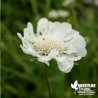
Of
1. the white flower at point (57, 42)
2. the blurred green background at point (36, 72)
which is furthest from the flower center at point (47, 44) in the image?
the blurred green background at point (36, 72)

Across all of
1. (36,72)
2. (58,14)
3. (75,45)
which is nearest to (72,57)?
(75,45)

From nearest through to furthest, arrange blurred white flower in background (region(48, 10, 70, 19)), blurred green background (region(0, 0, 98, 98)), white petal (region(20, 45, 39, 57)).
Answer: white petal (region(20, 45, 39, 57)), blurred green background (region(0, 0, 98, 98)), blurred white flower in background (region(48, 10, 70, 19))

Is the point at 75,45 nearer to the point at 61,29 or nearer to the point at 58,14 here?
the point at 61,29

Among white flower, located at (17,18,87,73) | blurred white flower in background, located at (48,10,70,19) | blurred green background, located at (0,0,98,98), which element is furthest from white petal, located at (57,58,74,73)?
blurred white flower in background, located at (48,10,70,19)

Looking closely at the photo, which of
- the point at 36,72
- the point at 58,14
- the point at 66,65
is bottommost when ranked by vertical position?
the point at 66,65

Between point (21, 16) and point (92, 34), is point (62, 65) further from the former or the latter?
point (21, 16)

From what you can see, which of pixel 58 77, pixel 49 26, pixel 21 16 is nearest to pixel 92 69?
pixel 58 77

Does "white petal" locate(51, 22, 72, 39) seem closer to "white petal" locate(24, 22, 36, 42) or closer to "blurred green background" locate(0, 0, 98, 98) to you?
"white petal" locate(24, 22, 36, 42)

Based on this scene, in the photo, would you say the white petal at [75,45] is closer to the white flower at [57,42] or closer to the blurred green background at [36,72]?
the white flower at [57,42]
